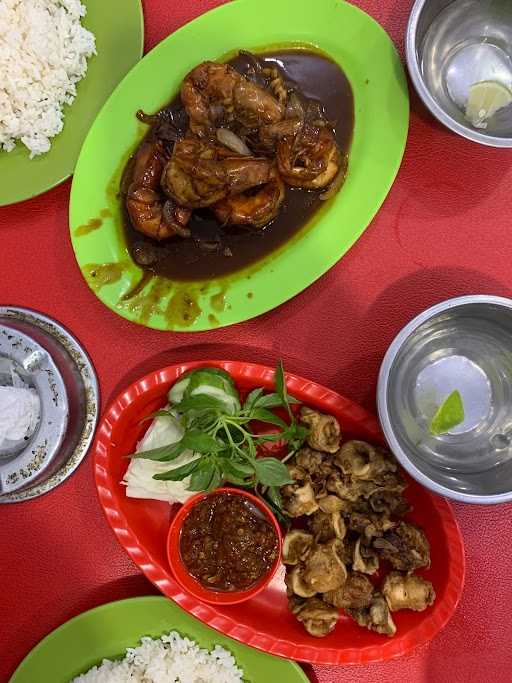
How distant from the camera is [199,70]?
1.96m

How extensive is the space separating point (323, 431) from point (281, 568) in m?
0.56

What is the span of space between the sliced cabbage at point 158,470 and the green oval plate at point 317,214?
0.35 metres

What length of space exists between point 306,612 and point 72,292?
141 centimetres

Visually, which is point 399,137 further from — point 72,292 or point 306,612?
point 306,612

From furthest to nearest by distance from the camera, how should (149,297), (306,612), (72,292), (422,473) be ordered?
(72,292)
(149,297)
(306,612)
(422,473)

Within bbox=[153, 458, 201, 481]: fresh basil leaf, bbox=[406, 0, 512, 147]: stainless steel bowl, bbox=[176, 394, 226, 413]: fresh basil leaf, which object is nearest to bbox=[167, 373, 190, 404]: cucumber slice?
bbox=[176, 394, 226, 413]: fresh basil leaf

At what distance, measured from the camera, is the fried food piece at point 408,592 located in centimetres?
184

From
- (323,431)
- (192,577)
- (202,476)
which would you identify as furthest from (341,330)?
(192,577)

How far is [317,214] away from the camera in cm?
205

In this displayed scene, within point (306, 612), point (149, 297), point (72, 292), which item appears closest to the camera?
point (306, 612)

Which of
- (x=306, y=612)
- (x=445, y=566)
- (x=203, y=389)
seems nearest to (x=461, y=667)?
(x=445, y=566)

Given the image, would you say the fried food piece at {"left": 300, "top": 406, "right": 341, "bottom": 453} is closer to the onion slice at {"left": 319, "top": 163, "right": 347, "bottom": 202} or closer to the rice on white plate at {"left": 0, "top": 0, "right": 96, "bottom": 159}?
the onion slice at {"left": 319, "top": 163, "right": 347, "bottom": 202}

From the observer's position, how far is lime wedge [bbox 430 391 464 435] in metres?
1.95

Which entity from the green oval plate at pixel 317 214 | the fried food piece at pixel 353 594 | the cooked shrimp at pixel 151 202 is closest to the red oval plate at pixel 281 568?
the fried food piece at pixel 353 594
